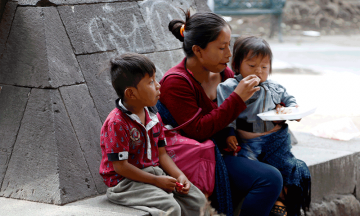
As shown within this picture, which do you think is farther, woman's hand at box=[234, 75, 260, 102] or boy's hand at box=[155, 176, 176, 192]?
woman's hand at box=[234, 75, 260, 102]

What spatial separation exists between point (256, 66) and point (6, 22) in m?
1.65

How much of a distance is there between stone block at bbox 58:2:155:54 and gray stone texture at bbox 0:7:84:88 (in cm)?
10

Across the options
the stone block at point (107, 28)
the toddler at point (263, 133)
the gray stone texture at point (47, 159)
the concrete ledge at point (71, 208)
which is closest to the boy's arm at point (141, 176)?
the concrete ledge at point (71, 208)

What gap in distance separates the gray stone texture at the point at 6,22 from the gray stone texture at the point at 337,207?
2.51m

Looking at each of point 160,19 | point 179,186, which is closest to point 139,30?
Answer: point 160,19

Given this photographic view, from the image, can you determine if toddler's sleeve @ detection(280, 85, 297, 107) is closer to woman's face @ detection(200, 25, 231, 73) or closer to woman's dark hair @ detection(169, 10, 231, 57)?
woman's face @ detection(200, 25, 231, 73)

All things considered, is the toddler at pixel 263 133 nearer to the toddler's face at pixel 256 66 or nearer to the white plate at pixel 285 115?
the toddler's face at pixel 256 66

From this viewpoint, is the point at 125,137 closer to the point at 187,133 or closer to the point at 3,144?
the point at 187,133

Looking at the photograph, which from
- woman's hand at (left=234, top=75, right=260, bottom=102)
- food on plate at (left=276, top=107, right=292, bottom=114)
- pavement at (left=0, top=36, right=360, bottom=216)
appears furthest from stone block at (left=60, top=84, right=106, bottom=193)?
food on plate at (left=276, top=107, right=292, bottom=114)

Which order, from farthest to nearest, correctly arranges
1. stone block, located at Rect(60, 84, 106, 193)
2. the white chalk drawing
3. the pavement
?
the white chalk drawing, stone block, located at Rect(60, 84, 106, 193), the pavement

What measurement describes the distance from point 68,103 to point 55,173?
0.44m

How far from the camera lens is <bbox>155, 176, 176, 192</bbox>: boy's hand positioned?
2432mm

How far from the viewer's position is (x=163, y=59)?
360 centimetres

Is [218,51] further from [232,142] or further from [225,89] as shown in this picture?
[232,142]
